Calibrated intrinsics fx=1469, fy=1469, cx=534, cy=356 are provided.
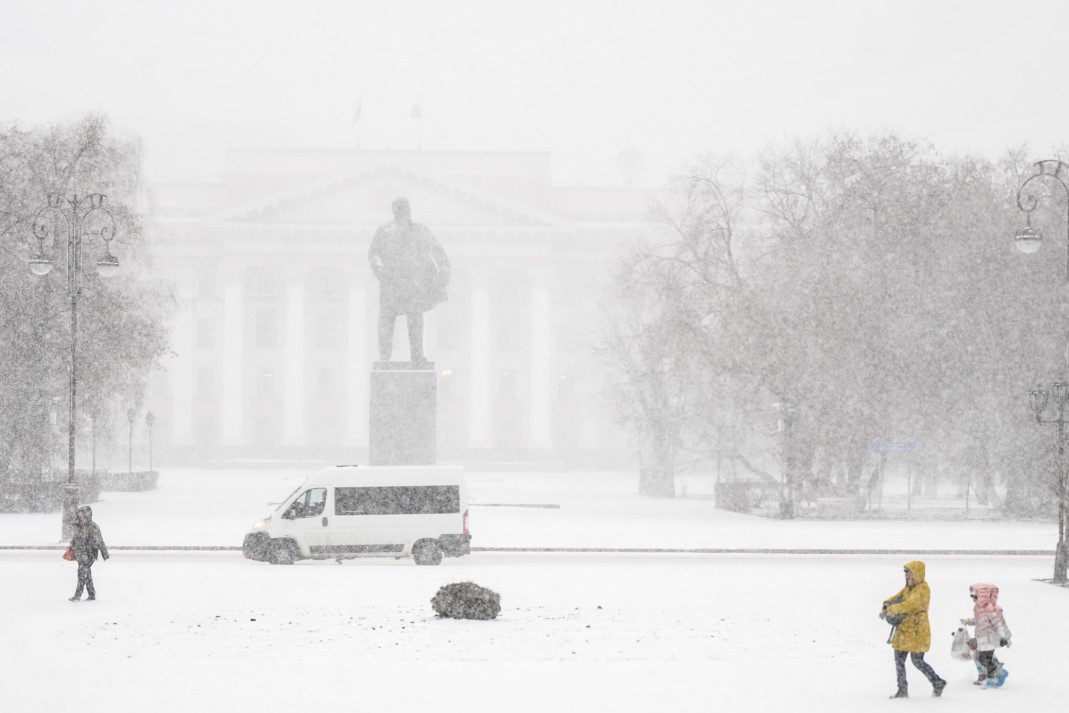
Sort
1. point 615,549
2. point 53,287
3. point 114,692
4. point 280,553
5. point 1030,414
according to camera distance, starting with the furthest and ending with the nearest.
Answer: point 53,287 < point 1030,414 < point 615,549 < point 280,553 < point 114,692

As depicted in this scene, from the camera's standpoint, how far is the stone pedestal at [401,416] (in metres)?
36.6

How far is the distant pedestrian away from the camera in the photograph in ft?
48.0

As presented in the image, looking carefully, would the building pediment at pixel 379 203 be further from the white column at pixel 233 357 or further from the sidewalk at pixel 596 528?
the sidewalk at pixel 596 528

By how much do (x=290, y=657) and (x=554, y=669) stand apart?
289cm

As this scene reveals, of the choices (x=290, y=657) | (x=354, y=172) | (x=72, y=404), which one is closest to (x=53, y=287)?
(x=72, y=404)

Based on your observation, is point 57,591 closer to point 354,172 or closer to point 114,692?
point 114,692

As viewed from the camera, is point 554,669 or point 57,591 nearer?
point 554,669

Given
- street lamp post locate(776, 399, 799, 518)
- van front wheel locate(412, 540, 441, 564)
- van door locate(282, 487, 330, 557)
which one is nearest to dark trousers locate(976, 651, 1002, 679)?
van front wheel locate(412, 540, 441, 564)

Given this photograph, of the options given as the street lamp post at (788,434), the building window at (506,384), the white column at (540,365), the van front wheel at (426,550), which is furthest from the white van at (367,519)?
the building window at (506,384)

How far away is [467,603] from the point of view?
1872cm

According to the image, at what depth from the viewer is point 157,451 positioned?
4018 inches

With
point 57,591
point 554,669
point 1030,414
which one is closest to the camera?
point 554,669

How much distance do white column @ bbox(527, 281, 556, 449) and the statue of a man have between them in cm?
6497

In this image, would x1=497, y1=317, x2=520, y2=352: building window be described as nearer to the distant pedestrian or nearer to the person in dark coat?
the person in dark coat
